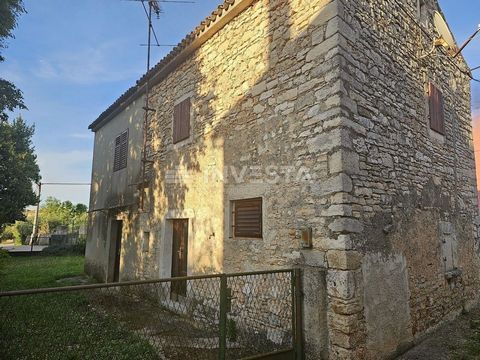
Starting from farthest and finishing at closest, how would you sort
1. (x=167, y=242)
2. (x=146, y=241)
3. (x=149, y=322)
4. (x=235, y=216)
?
(x=146, y=241) < (x=167, y=242) < (x=235, y=216) < (x=149, y=322)

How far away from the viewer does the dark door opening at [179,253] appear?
21.5ft

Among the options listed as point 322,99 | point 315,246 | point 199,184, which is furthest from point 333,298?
point 199,184

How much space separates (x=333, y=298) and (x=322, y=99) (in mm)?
2507

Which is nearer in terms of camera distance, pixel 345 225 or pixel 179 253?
pixel 345 225

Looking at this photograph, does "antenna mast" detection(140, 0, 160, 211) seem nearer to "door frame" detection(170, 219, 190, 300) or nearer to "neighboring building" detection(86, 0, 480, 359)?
"neighboring building" detection(86, 0, 480, 359)

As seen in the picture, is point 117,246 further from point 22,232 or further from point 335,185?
point 22,232

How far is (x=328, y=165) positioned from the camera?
12.9 ft

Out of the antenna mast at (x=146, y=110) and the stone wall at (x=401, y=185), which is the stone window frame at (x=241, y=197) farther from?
the antenna mast at (x=146, y=110)

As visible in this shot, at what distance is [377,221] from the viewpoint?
4219 millimetres

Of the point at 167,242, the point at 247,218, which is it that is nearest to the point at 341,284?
the point at 247,218

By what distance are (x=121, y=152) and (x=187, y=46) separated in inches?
169

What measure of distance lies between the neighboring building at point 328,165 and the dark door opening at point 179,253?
0.04 meters

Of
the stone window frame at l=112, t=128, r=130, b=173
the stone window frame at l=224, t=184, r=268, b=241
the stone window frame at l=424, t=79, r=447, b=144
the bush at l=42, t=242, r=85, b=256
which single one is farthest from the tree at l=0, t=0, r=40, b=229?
the stone window frame at l=424, t=79, r=447, b=144

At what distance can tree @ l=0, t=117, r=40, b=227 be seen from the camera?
14906 mm
